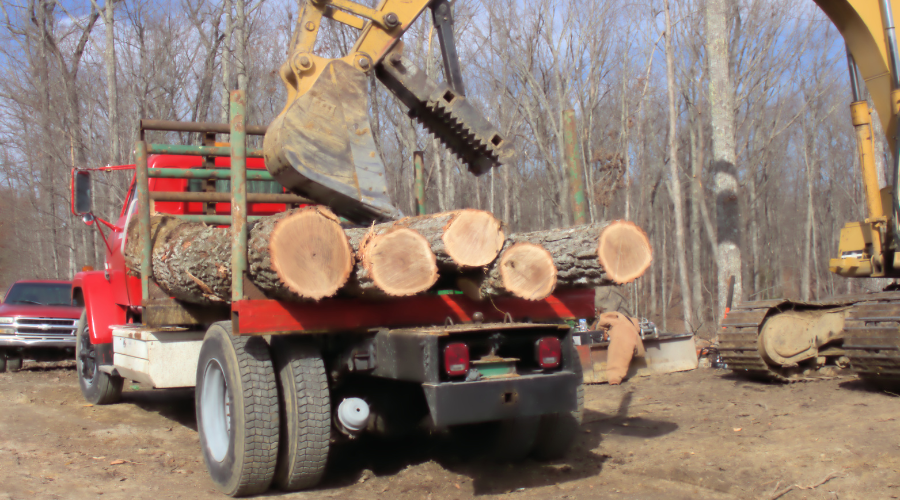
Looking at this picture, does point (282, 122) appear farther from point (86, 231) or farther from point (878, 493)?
point (86, 231)

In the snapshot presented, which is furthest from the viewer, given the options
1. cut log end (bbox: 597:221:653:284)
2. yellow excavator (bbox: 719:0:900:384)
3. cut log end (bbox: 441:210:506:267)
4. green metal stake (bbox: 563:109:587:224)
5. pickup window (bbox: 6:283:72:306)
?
pickup window (bbox: 6:283:72:306)

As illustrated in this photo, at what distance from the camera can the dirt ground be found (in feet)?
14.7

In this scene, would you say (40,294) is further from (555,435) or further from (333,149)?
(555,435)

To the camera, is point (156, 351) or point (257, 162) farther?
point (257, 162)

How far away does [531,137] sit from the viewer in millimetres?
24500

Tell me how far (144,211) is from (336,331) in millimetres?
2368

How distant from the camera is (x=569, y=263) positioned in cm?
438

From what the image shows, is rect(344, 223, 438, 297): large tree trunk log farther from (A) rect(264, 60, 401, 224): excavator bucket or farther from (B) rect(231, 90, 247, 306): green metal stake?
(A) rect(264, 60, 401, 224): excavator bucket

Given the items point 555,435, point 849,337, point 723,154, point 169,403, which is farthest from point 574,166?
point 723,154

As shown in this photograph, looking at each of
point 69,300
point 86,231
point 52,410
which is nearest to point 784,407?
point 52,410

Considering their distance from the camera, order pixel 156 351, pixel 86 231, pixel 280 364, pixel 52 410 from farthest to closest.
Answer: pixel 86 231, pixel 52 410, pixel 156 351, pixel 280 364

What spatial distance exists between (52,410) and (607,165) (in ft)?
68.5

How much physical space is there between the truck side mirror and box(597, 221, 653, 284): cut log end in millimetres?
5276

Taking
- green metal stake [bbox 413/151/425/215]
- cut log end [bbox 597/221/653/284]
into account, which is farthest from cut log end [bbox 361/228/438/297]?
green metal stake [bbox 413/151/425/215]
